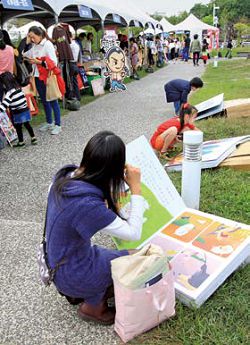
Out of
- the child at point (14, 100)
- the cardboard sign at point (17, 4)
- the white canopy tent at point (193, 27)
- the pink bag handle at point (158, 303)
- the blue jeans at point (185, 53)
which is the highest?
the cardboard sign at point (17, 4)

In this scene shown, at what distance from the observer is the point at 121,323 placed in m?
1.84

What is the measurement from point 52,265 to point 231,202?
1.95 metres

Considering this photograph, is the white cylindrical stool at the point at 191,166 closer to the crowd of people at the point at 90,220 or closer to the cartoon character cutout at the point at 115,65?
the crowd of people at the point at 90,220

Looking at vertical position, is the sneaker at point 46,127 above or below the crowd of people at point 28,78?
below

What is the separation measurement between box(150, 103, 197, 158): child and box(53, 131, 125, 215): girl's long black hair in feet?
8.88

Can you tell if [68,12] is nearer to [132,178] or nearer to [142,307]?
[132,178]

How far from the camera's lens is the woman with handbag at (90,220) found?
1677mm

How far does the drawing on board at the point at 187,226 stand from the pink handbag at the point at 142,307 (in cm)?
69

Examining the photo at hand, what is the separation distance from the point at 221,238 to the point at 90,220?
1121 mm

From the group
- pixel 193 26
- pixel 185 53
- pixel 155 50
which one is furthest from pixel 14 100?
pixel 193 26

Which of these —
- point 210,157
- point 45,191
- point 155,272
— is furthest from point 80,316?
point 210,157

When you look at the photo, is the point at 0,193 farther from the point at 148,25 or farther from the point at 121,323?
the point at 148,25

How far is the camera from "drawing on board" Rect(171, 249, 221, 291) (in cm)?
210

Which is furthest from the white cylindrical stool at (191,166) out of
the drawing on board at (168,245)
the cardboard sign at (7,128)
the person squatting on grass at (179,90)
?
the person squatting on grass at (179,90)
